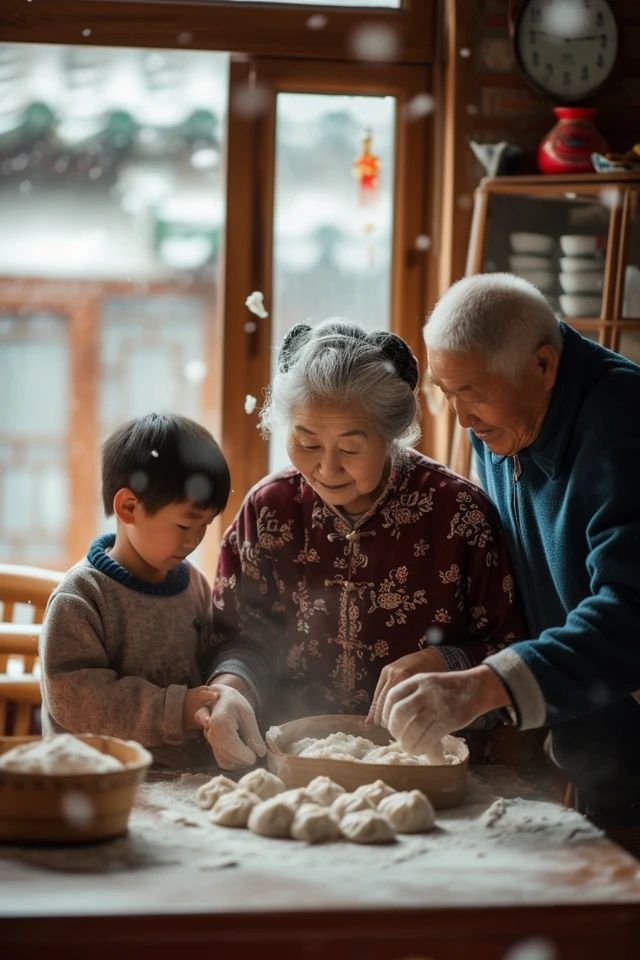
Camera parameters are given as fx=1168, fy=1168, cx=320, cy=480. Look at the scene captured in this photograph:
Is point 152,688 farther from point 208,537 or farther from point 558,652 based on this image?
point 208,537

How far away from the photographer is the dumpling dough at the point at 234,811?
165 cm

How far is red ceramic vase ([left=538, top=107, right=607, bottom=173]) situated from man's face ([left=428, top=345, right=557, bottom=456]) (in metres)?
1.40

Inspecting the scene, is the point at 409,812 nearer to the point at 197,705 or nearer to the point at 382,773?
the point at 382,773

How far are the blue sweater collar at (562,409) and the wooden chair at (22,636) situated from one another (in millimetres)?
1298

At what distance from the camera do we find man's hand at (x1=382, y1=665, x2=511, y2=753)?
1.71 metres

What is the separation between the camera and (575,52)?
3303 mm

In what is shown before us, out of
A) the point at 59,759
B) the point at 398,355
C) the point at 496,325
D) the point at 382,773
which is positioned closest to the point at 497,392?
the point at 496,325

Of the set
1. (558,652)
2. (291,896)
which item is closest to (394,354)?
(558,652)

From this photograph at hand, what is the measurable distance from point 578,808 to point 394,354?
896mm

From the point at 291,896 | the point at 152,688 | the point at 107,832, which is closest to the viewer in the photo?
the point at 291,896

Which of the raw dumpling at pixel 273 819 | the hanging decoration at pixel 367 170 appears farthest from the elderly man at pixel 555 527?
the hanging decoration at pixel 367 170

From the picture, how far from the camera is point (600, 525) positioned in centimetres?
188

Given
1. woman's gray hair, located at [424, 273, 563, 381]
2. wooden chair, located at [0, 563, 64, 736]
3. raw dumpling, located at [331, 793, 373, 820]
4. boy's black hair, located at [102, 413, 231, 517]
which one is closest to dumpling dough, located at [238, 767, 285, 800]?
raw dumpling, located at [331, 793, 373, 820]

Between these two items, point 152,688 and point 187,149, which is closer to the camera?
point 152,688
